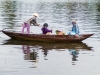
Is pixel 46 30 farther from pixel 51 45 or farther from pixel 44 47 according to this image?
pixel 44 47

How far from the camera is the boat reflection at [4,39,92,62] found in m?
17.1

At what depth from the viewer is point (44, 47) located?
64.5 ft

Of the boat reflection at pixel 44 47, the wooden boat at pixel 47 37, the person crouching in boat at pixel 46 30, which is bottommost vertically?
the boat reflection at pixel 44 47

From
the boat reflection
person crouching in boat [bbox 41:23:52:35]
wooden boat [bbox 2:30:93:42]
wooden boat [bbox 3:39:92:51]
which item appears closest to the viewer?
the boat reflection

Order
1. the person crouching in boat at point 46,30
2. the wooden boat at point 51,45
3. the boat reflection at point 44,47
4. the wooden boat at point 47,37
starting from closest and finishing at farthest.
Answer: the boat reflection at point 44,47, the wooden boat at point 51,45, the wooden boat at point 47,37, the person crouching in boat at point 46,30

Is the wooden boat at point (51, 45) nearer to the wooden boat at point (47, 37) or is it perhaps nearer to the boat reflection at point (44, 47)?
the boat reflection at point (44, 47)

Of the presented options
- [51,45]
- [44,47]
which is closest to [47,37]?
[51,45]

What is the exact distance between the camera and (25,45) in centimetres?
2014

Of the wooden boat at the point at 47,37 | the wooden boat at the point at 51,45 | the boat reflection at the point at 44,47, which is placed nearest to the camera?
the boat reflection at the point at 44,47

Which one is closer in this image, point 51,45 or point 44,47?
point 44,47

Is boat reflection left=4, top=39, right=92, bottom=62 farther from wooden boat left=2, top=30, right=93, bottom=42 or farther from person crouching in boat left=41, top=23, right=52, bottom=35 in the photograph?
person crouching in boat left=41, top=23, right=52, bottom=35

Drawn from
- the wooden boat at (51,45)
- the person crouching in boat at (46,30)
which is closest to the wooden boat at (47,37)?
the wooden boat at (51,45)

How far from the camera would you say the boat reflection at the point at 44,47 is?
56.0 feet

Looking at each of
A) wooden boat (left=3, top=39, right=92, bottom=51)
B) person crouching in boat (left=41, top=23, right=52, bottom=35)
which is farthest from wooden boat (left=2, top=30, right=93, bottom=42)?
person crouching in boat (left=41, top=23, right=52, bottom=35)
